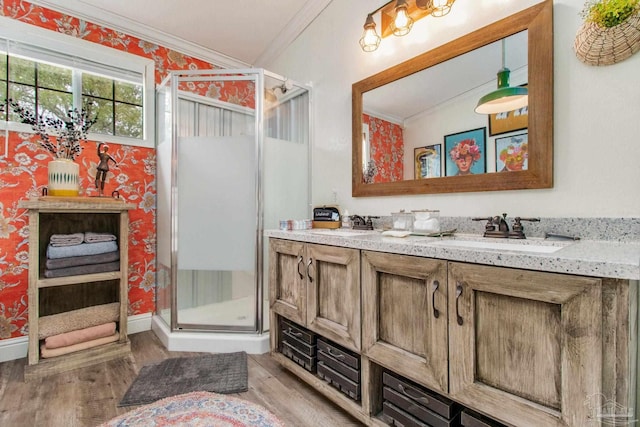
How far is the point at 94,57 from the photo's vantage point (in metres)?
2.50

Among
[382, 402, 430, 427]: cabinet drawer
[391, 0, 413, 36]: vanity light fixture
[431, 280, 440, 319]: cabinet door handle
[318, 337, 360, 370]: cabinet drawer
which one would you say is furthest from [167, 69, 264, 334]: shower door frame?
→ [431, 280, 440, 319]: cabinet door handle

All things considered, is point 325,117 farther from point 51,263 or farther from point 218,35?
point 51,263

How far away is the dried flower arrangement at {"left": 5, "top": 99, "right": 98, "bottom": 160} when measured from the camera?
6.98ft

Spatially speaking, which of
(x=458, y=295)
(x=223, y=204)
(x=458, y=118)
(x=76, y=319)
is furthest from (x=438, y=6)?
(x=76, y=319)

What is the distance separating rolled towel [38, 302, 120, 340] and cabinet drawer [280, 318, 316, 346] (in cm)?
135

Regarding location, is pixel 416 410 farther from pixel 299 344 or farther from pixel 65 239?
pixel 65 239

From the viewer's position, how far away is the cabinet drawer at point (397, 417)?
1.17 metres

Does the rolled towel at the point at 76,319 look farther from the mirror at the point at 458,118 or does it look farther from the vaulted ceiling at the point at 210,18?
the vaulted ceiling at the point at 210,18

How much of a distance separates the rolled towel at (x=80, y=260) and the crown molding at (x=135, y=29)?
1950 millimetres

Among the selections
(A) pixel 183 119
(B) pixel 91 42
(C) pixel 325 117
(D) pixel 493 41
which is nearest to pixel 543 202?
(D) pixel 493 41

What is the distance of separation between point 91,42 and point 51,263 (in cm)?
183

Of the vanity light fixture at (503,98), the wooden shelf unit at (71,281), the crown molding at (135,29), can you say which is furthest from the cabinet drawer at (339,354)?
the crown molding at (135,29)

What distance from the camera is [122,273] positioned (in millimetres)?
2217

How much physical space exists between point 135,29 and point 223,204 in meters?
1.84
